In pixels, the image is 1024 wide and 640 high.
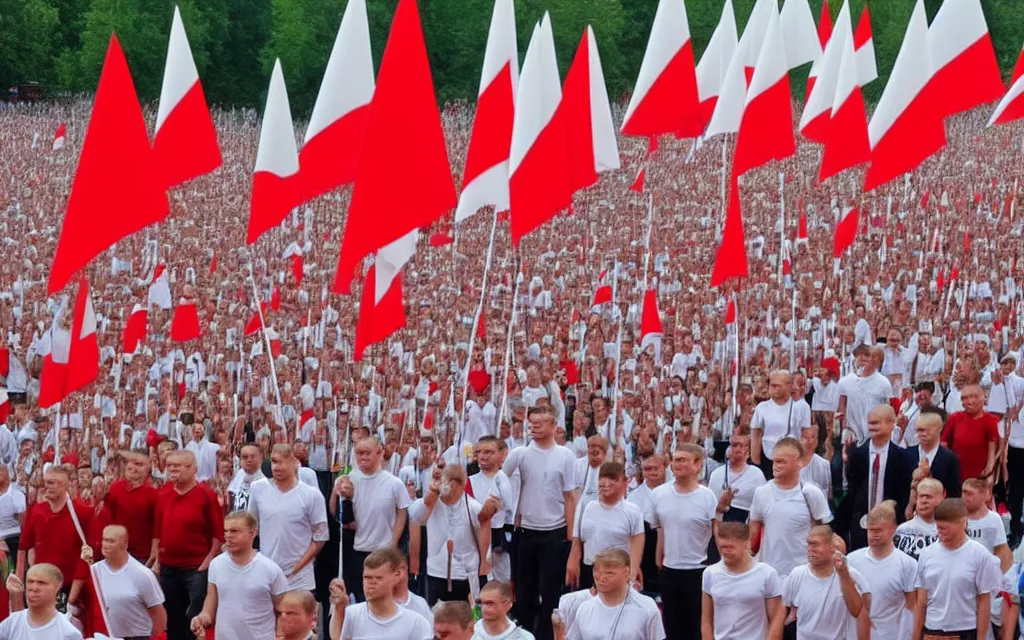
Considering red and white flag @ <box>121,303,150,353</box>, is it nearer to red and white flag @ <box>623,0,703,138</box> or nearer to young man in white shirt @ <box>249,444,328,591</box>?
red and white flag @ <box>623,0,703,138</box>

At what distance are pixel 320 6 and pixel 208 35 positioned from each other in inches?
181

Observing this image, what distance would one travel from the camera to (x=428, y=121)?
33.4 feet

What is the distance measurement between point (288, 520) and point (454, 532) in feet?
2.95

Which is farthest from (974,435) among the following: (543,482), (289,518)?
(289,518)

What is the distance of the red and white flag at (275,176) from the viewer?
12.6 meters

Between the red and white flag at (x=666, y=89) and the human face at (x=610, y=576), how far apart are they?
7532 millimetres

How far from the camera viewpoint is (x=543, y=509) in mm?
9453

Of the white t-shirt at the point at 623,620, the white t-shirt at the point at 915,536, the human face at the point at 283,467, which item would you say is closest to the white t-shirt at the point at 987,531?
the white t-shirt at the point at 915,536

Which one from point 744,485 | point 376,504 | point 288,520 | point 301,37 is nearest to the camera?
point 288,520

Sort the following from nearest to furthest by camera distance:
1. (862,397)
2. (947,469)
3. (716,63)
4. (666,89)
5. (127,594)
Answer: (127,594)
(947,469)
(862,397)
(666,89)
(716,63)

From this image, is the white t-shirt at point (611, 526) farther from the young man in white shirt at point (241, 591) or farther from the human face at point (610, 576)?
the young man in white shirt at point (241, 591)

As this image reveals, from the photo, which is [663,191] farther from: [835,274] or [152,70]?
[152,70]

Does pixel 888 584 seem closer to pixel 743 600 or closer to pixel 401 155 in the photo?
pixel 743 600

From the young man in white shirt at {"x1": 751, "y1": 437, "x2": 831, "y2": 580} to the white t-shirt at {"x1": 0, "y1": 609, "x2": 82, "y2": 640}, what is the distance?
11.5 feet
